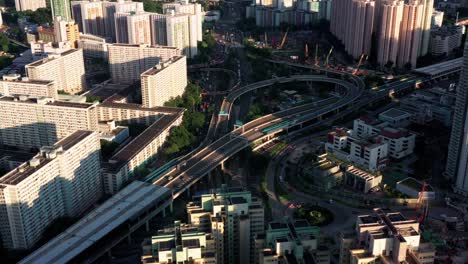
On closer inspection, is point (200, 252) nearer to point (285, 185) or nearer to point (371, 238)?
point (371, 238)

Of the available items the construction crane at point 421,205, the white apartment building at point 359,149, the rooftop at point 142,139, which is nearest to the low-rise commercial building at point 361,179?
the white apartment building at point 359,149

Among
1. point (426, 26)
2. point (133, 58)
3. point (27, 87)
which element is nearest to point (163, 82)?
point (133, 58)

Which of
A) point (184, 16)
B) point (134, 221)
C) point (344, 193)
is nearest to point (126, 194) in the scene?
point (134, 221)

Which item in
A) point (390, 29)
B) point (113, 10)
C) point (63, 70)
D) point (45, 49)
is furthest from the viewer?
point (113, 10)

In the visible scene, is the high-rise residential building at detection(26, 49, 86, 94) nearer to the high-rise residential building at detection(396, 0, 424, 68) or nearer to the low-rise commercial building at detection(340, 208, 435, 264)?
the high-rise residential building at detection(396, 0, 424, 68)

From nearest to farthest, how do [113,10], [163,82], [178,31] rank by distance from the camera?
1. [163,82]
2. [178,31]
3. [113,10]

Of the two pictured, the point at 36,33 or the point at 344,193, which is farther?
the point at 36,33

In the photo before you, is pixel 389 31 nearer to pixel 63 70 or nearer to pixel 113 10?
pixel 63 70
